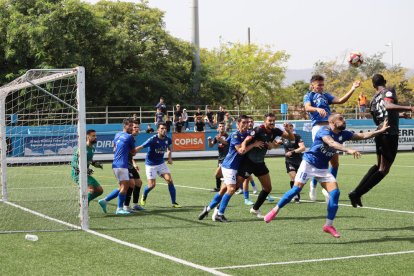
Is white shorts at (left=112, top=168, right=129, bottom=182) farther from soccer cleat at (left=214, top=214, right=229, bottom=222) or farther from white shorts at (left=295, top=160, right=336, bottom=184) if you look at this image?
white shorts at (left=295, top=160, right=336, bottom=184)

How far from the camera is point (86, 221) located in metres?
11.8

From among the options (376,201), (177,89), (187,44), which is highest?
(187,44)

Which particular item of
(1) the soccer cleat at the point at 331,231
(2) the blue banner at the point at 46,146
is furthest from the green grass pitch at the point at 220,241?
(2) the blue banner at the point at 46,146

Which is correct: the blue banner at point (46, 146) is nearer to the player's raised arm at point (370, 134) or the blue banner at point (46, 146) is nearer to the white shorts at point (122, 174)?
the white shorts at point (122, 174)

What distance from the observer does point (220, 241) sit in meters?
10.2

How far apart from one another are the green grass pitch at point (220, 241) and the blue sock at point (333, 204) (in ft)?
1.22

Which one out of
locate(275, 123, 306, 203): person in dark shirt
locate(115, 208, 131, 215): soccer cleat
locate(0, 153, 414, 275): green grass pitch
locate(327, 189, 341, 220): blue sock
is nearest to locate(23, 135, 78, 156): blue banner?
locate(0, 153, 414, 275): green grass pitch

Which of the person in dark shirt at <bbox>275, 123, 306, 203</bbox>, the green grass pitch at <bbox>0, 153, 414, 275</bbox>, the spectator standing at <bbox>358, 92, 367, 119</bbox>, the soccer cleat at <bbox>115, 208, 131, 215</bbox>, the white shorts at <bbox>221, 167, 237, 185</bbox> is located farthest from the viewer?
the spectator standing at <bbox>358, 92, 367, 119</bbox>

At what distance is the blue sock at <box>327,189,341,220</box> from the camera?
10.2 metres

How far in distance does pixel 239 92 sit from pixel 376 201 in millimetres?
61426

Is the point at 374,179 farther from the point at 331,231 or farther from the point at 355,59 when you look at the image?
the point at 355,59

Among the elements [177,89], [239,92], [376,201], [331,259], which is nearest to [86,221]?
[331,259]

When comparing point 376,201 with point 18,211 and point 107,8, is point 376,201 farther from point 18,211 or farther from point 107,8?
point 107,8

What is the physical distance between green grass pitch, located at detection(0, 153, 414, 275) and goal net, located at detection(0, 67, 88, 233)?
0.16 m
